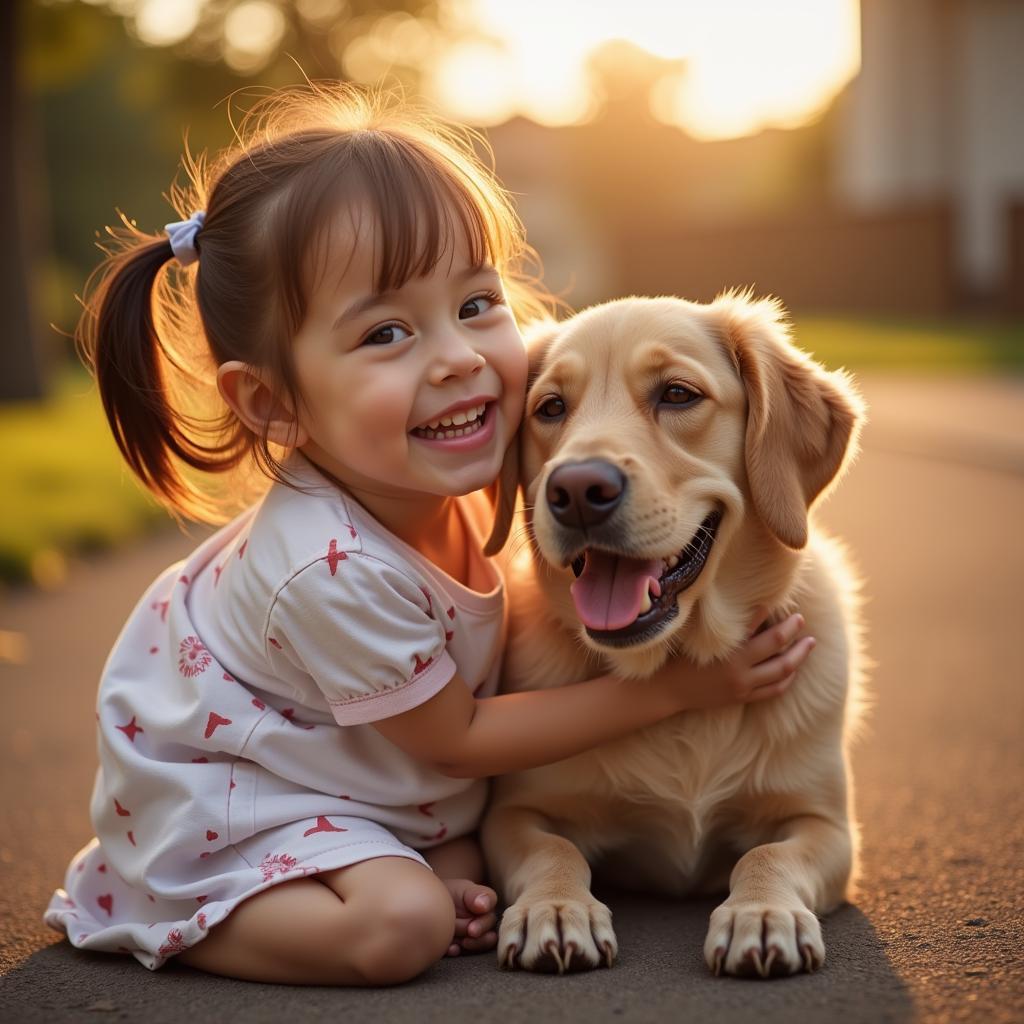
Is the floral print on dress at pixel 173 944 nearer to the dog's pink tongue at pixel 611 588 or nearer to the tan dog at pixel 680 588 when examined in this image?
the tan dog at pixel 680 588

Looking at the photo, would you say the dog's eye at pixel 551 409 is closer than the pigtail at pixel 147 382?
Yes

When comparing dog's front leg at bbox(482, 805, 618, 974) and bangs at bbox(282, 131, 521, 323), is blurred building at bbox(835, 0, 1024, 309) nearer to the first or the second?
bangs at bbox(282, 131, 521, 323)

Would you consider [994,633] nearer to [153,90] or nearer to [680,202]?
[153,90]

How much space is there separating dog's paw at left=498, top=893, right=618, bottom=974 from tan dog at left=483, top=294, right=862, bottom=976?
0.28 ft

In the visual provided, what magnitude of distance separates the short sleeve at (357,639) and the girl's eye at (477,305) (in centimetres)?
71

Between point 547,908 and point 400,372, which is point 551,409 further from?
point 547,908

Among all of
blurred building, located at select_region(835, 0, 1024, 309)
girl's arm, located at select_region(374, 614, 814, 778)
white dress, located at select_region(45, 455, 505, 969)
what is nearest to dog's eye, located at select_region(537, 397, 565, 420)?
white dress, located at select_region(45, 455, 505, 969)

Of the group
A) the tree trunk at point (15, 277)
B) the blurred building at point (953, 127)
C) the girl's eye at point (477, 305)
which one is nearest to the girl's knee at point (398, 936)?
the girl's eye at point (477, 305)

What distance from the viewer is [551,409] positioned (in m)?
3.36

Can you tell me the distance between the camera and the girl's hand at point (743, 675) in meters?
3.19

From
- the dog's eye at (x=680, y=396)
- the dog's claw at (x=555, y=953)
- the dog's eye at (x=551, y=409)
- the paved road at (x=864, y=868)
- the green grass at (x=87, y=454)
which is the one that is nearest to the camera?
the paved road at (x=864, y=868)

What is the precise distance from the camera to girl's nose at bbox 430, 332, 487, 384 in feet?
10.2

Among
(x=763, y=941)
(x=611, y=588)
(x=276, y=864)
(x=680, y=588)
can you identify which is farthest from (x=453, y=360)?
(x=763, y=941)

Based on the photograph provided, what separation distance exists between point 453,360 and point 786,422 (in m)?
0.80
